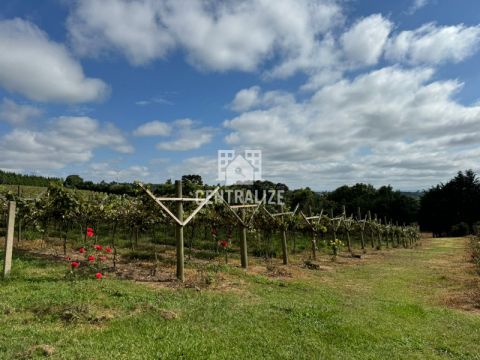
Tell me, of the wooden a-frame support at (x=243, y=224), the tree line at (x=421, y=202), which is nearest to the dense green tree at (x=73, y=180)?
the tree line at (x=421, y=202)

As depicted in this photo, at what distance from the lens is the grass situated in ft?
15.7

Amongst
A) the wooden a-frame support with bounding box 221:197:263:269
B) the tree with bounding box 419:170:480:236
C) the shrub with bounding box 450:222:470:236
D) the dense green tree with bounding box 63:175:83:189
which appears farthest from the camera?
the dense green tree with bounding box 63:175:83:189

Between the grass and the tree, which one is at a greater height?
the tree

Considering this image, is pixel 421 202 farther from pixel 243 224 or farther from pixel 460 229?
pixel 243 224

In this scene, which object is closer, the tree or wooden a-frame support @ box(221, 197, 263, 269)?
wooden a-frame support @ box(221, 197, 263, 269)

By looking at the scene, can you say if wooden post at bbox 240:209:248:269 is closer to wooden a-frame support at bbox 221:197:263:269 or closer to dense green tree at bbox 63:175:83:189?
wooden a-frame support at bbox 221:197:263:269

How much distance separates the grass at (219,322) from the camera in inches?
189

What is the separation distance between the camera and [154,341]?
4973mm

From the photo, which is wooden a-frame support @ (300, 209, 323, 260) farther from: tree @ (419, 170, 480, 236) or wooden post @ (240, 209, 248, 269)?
tree @ (419, 170, 480, 236)

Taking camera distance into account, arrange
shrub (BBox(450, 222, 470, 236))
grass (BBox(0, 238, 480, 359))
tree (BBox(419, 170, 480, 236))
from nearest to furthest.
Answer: grass (BBox(0, 238, 480, 359)) → shrub (BBox(450, 222, 470, 236)) → tree (BBox(419, 170, 480, 236))

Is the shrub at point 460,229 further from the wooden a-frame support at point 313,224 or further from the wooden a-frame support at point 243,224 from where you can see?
the wooden a-frame support at point 243,224

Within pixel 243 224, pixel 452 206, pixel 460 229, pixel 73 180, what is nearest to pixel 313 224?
pixel 243 224

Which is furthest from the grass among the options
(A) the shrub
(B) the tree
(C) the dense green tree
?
(C) the dense green tree

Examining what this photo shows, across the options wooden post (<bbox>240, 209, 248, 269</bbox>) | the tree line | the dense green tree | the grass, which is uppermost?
the dense green tree
